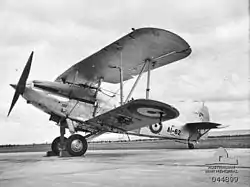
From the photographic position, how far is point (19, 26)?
384cm

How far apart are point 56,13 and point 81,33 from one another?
2.30ft

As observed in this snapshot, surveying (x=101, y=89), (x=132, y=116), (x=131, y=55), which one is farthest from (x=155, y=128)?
(x=131, y=55)

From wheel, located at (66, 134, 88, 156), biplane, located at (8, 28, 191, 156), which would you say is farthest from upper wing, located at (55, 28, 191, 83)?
wheel, located at (66, 134, 88, 156)

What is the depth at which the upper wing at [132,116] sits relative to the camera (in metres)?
4.65

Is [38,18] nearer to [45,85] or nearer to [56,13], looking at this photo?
[56,13]

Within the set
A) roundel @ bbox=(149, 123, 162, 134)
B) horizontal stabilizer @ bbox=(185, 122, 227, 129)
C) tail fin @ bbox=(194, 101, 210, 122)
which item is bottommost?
roundel @ bbox=(149, 123, 162, 134)

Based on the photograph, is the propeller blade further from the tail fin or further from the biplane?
the tail fin

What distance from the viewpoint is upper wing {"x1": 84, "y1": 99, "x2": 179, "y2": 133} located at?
15.3 feet

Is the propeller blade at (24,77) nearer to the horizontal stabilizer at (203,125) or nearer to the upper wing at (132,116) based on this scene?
the upper wing at (132,116)

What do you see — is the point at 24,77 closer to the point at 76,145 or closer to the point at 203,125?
the point at 76,145

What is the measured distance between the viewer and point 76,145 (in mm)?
5598

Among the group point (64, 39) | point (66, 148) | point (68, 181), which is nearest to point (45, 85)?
point (66, 148)

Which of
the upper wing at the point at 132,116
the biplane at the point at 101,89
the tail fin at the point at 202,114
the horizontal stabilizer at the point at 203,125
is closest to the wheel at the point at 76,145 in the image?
the biplane at the point at 101,89

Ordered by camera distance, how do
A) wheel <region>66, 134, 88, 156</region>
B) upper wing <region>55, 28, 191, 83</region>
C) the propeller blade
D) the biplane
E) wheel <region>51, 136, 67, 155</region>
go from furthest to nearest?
wheel <region>51, 136, 67, 155</region>
wheel <region>66, 134, 88, 156</region>
the propeller blade
the biplane
upper wing <region>55, 28, 191, 83</region>
